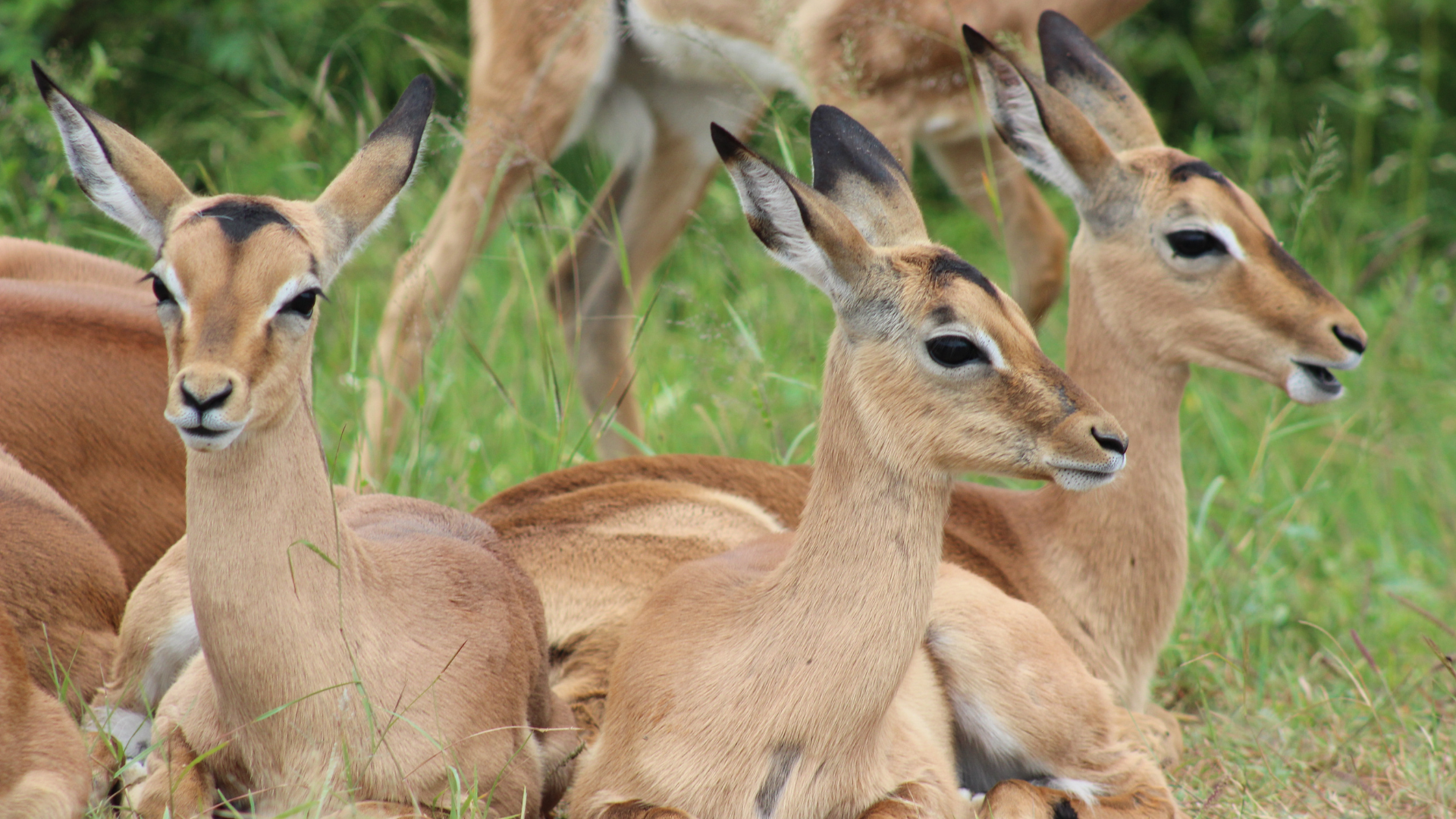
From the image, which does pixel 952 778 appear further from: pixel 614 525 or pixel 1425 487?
pixel 1425 487

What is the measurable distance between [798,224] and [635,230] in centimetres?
310

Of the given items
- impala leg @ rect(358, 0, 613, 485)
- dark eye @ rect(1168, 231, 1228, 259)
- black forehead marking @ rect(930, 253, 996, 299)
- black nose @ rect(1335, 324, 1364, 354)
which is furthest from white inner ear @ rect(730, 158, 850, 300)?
impala leg @ rect(358, 0, 613, 485)

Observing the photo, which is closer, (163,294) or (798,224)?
(163,294)

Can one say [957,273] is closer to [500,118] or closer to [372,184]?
[372,184]

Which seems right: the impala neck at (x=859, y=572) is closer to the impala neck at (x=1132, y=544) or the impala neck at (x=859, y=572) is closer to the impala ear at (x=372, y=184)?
the impala ear at (x=372, y=184)

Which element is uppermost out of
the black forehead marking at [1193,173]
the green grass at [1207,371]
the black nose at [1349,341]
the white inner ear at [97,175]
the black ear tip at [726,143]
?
the black ear tip at [726,143]

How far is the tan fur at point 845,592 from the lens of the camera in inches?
105

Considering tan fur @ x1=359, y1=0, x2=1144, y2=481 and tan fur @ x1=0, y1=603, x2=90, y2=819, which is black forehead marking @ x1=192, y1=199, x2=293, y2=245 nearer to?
tan fur @ x1=0, y1=603, x2=90, y2=819

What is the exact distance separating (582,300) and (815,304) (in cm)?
87

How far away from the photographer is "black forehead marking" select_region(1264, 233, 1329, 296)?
3869mm

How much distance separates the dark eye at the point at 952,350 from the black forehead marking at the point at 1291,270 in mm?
1460

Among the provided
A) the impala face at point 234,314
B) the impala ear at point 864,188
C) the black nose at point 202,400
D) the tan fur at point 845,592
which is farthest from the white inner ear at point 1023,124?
the black nose at point 202,400

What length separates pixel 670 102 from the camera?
557 centimetres

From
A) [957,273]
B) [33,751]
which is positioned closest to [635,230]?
[957,273]
